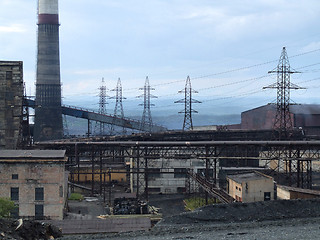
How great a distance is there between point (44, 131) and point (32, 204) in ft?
88.1

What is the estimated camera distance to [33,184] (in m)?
22.2

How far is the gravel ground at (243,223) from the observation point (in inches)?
514

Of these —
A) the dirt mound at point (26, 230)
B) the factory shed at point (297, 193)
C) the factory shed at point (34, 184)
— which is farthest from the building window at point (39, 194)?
the factory shed at point (297, 193)

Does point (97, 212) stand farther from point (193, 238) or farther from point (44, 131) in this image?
point (44, 131)

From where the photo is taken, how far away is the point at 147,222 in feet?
60.3

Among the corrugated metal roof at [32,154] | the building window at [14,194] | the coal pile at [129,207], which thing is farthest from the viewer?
the coal pile at [129,207]

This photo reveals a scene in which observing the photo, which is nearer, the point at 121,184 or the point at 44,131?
the point at 121,184

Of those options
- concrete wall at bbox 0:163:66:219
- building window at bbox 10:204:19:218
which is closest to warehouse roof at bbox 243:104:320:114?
concrete wall at bbox 0:163:66:219

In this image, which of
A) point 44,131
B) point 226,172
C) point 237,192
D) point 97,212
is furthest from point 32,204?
point 44,131

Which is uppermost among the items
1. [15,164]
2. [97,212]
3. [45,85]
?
[45,85]

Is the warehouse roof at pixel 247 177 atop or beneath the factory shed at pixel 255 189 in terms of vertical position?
atop

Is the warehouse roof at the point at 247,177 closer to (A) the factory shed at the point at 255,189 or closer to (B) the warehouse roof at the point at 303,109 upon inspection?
(A) the factory shed at the point at 255,189

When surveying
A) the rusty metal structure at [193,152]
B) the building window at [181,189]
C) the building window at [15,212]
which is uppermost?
the rusty metal structure at [193,152]

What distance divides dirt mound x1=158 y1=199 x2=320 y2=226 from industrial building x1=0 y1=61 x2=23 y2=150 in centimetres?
1860
